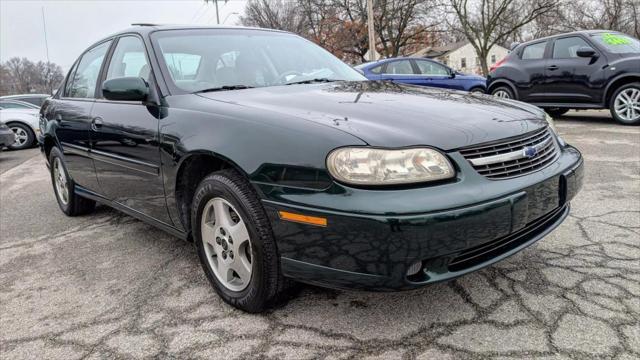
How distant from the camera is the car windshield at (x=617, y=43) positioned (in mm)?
7711

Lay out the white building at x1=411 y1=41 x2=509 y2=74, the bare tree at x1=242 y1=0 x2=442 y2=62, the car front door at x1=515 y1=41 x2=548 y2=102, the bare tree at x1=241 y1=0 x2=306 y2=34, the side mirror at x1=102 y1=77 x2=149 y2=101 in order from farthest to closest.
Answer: the white building at x1=411 y1=41 x2=509 y2=74, the bare tree at x1=241 y1=0 x2=306 y2=34, the bare tree at x1=242 y1=0 x2=442 y2=62, the car front door at x1=515 y1=41 x2=548 y2=102, the side mirror at x1=102 y1=77 x2=149 y2=101

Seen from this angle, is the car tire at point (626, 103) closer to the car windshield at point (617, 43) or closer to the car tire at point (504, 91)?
the car windshield at point (617, 43)

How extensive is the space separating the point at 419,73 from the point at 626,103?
181 inches

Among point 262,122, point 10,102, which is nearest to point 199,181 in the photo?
point 262,122

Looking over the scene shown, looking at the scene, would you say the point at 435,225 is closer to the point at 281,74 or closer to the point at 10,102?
the point at 281,74

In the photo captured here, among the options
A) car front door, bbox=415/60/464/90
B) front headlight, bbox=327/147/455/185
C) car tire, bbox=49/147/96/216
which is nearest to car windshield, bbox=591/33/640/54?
car front door, bbox=415/60/464/90

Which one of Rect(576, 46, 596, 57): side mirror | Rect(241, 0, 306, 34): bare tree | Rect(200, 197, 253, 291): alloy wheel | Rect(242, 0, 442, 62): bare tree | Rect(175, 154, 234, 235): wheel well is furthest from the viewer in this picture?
Rect(241, 0, 306, 34): bare tree

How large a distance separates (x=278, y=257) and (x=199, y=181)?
0.74 meters

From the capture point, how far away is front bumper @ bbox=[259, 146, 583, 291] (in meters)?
1.80

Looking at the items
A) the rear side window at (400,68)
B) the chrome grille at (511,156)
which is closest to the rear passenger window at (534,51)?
the rear side window at (400,68)

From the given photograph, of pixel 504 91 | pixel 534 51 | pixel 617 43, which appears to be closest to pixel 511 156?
pixel 617 43

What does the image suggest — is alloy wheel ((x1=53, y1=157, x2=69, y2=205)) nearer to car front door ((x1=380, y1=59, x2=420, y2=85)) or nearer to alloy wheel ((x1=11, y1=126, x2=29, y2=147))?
car front door ((x1=380, y1=59, x2=420, y2=85))

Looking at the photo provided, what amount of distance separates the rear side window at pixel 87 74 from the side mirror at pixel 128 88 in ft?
3.33

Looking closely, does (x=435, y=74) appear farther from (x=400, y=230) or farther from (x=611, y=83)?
(x=400, y=230)
